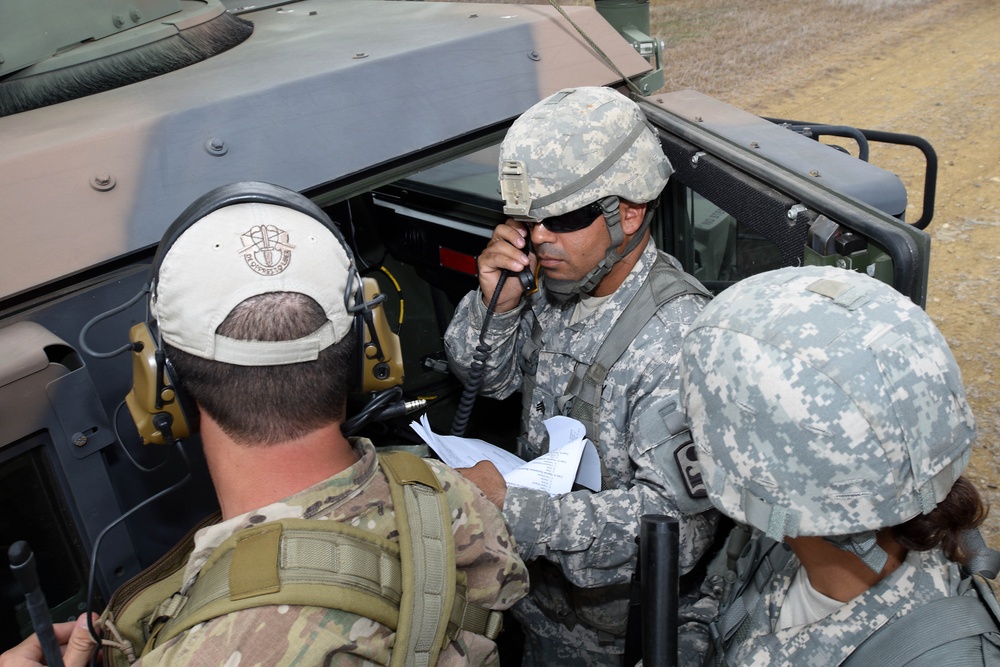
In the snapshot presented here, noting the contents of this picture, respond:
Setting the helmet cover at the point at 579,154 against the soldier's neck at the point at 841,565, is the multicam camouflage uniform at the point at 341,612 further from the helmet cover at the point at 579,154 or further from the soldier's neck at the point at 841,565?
the helmet cover at the point at 579,154

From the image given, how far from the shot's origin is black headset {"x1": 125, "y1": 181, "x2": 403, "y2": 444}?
145cm

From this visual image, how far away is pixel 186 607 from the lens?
4.33ft

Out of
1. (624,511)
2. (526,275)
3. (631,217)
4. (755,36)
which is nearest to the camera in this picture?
(624,511)

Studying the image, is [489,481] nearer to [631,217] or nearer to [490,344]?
[490,344]

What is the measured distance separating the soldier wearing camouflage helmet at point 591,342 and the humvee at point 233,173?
9.3 inches

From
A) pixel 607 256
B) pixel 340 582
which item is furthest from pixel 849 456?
pixel 607 256

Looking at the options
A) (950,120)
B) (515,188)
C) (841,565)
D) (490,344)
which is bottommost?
(950,120)

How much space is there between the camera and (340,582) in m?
1.29

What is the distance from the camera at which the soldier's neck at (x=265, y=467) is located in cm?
142

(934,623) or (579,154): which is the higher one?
(579,154)

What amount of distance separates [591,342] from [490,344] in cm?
33

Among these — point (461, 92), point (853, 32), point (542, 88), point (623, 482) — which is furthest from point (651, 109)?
point (853, 32)

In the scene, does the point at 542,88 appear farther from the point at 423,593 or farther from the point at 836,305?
the point at 423,593

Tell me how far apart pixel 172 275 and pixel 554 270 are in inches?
41.4
